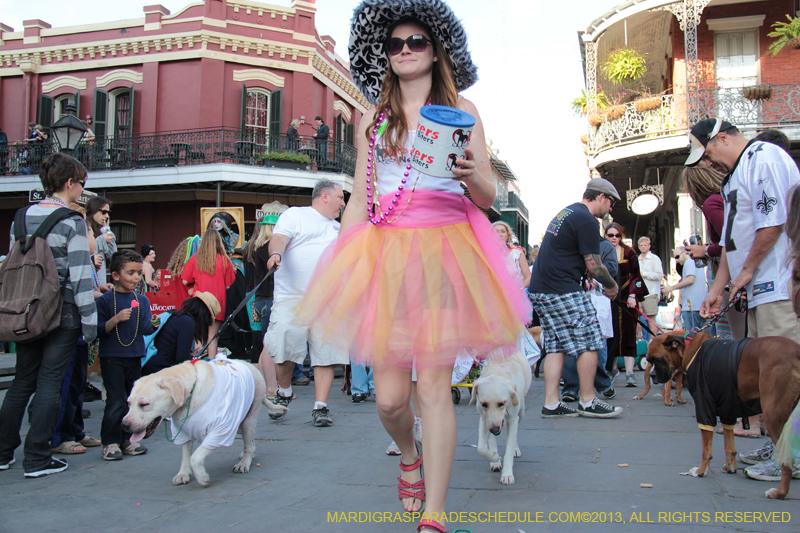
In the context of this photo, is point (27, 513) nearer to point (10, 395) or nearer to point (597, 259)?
point (10, 395)

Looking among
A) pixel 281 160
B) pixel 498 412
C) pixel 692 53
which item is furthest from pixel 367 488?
pixel 281 160

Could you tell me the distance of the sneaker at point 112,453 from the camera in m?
4.16

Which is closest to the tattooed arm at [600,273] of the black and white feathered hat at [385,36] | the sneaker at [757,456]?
the sneaker at [757,456]

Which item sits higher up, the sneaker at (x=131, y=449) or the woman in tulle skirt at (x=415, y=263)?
the woman in tulle skirt at (x=415, y=263)

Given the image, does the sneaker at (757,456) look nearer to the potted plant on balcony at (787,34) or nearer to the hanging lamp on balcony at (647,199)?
the potted plant on balcony at (787,34)

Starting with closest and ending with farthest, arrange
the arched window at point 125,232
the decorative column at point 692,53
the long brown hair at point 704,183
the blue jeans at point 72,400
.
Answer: the blue jeans at point 72,400 < the long brown hair at point 704,183 < the decorative column at point 692,53 < the arched window at point 125,232

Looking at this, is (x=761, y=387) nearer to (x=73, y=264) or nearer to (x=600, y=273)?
(x=600, y=273)

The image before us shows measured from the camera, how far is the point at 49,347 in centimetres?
389

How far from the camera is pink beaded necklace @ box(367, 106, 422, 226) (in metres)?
2.67

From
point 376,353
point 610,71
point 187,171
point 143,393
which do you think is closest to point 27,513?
point 143,393

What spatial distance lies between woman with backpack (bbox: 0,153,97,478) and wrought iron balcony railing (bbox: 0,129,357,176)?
17.3 meters

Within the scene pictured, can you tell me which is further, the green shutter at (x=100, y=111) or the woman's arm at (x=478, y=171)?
the green shutter at (x=100, y=111)

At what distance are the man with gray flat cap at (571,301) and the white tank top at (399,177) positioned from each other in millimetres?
2888

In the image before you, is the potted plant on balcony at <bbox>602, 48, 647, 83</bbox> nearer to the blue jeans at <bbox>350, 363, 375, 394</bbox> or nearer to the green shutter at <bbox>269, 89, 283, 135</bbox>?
the green shutter at <bbox>269, 89, 283, 135</bbox>
